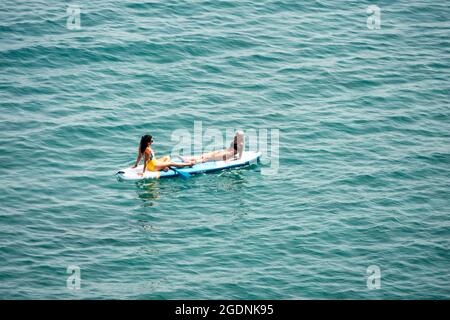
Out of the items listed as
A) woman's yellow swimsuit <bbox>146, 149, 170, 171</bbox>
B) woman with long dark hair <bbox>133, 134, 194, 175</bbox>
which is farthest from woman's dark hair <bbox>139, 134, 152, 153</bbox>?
woman's yellow swimsuit <bbox>146, 149, 170, 171</bbox>

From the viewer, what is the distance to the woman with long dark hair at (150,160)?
24.3m

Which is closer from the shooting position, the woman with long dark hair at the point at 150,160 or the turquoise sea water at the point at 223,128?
the turquoise sea water at the point at 223,128

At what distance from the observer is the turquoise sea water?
2014cm

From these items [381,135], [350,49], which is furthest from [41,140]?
[350,49]

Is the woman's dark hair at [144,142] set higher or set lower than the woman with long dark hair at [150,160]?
higher

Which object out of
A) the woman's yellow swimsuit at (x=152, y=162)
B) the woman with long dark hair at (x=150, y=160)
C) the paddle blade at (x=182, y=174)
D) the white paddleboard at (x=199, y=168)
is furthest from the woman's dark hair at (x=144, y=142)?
the paddle blade at (x=182, y=174)

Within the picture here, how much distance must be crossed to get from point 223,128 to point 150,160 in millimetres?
4116

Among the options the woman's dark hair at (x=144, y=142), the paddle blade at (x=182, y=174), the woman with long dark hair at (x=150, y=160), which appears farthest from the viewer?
the paddle blade at (x=182, y=174)

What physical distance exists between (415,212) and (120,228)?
8.98 meters

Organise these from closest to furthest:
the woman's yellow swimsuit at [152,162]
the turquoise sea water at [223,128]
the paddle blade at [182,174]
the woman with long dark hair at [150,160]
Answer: the turquoise sea water at [223,128] < the woman with long dark hair at [150,160] < the woman's yellow swimsuit at [152,162] < the paddle blade at [182,174]

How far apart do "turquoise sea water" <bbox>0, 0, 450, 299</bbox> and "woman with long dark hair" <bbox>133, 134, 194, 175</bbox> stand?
58 centimetres

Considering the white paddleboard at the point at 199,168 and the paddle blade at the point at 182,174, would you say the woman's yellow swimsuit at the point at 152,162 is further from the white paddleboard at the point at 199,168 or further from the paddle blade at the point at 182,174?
the paddle blade at the point at 182,174

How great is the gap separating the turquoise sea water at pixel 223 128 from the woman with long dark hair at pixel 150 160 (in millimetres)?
578
